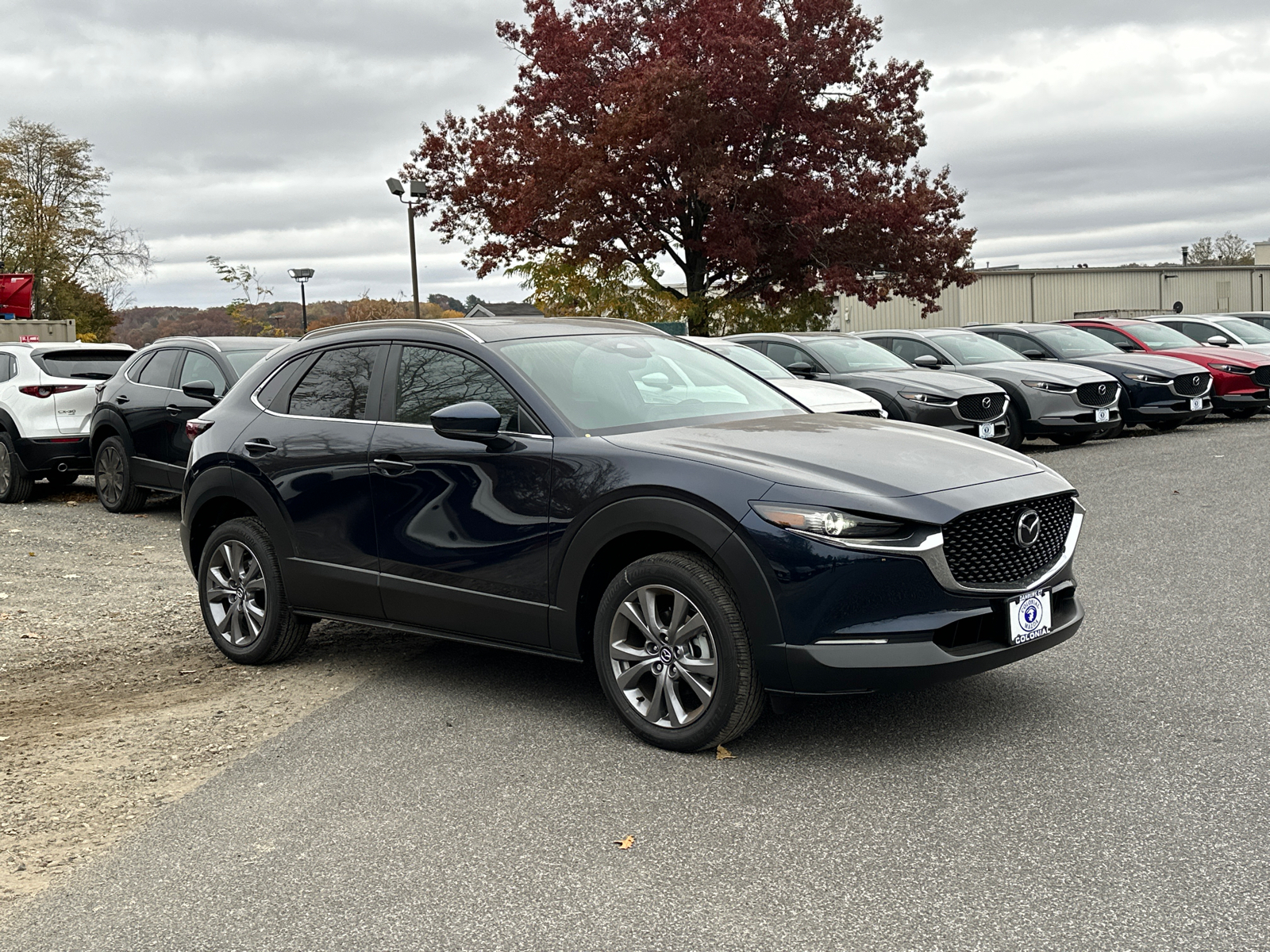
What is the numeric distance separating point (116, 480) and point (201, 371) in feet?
5.74

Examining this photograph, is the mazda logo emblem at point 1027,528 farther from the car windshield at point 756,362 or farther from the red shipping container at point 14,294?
the red shipping container at point 14,294

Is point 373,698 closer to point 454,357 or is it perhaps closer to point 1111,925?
point 454,357

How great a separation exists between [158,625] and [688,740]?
13.9 ft

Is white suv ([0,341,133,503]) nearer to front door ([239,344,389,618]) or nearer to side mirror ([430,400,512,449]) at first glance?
front door ([239,344,389,618])

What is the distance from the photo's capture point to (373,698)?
5945 mm

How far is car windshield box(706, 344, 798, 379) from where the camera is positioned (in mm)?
13258

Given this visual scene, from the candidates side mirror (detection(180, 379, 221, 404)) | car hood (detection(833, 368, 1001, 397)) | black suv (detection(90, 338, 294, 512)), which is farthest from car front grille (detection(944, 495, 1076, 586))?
car hood (detection(833, 368, 1001, 397))

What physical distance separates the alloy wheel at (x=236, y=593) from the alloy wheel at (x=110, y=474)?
656 cm

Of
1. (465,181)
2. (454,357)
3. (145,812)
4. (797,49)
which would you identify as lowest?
(145,812)

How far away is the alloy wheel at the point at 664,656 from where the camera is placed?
15.8 feet

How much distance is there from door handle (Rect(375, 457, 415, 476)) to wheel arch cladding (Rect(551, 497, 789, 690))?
39.7 inches

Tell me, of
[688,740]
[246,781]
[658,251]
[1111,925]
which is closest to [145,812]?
[246,781]

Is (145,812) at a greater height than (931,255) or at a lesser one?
lesser

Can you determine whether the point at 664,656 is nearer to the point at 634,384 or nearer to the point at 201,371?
the point at 634,384
